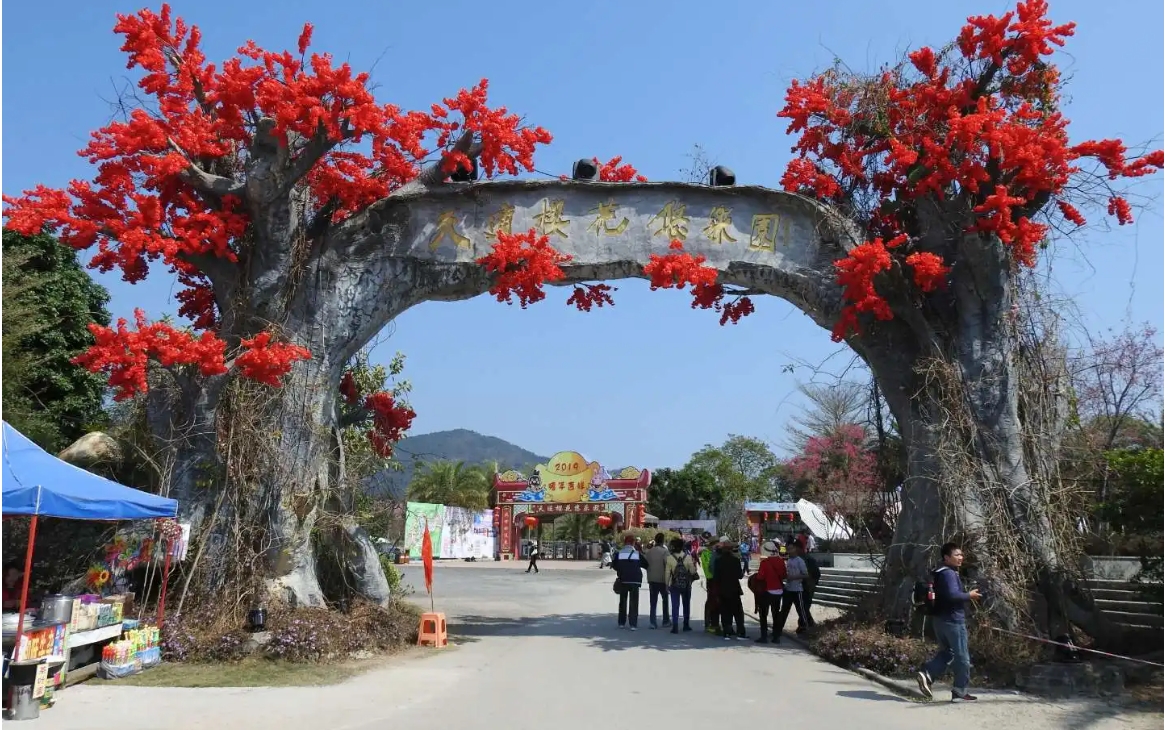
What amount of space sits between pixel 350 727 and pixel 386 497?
5459mm

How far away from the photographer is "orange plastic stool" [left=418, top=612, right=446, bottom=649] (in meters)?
9.98

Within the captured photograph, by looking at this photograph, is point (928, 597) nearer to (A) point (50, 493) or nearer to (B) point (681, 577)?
(B) point (681, 577)

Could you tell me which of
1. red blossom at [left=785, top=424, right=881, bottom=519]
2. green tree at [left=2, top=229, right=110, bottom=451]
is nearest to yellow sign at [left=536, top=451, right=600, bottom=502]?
red blossom at [left=785, top=424, right=881, bottom=519]

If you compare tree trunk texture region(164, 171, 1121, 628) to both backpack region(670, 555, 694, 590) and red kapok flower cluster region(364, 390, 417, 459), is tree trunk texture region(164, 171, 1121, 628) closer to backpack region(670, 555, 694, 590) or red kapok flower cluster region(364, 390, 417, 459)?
red kapok flower cluster region(364, 390, 417, 459)

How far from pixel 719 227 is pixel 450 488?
34597mm

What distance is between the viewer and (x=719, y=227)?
10664 mm

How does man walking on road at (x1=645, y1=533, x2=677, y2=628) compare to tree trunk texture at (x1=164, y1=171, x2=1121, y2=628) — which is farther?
man walking on road at (x1=645, y1=533, x2=677, y2=628)

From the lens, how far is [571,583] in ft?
78.2

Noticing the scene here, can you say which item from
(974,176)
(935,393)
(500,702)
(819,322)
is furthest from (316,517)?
(974,176)

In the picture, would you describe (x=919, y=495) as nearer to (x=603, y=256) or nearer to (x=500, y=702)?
(x=603, y=256)

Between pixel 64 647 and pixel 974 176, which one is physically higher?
pixel 974 176

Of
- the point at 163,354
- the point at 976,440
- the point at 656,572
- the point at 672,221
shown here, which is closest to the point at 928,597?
the point at 976,440

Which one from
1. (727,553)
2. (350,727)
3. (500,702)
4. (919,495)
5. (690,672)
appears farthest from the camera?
(727,553)

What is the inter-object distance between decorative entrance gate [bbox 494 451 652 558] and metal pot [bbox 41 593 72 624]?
1245 inches
